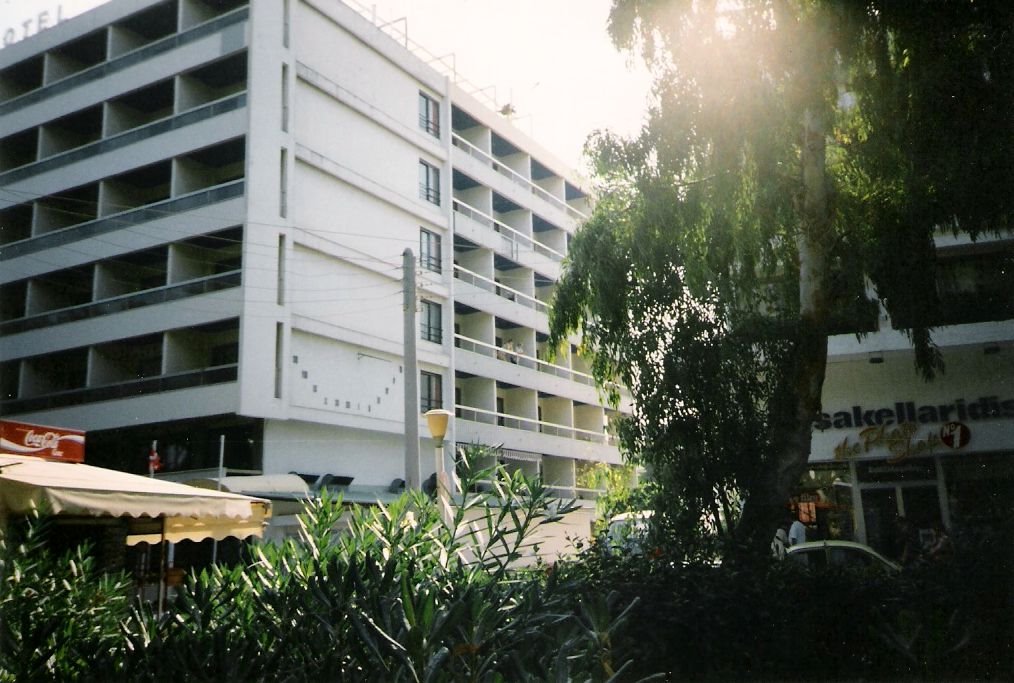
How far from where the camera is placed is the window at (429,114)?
109 feet

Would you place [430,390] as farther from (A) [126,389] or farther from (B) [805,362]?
(B) [805,362]

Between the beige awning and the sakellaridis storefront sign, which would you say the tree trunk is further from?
the sakellaridis storefront sign

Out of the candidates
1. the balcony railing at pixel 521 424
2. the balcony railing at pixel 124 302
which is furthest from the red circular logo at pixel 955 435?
the balcony railing at pixel 124 302

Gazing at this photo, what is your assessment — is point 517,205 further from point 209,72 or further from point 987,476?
point 987,476

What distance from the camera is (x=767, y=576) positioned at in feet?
25.3

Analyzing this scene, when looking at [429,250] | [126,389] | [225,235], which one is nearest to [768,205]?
[225,235]

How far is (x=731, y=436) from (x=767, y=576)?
122 inches

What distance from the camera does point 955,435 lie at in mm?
17391

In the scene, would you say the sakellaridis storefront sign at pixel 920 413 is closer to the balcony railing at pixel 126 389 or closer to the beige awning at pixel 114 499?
the beige awning at pixel 114 499

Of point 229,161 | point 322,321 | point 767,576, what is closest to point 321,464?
point 322,321

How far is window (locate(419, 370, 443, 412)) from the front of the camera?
3123 cm

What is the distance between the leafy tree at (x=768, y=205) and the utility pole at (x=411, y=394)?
22.2ft

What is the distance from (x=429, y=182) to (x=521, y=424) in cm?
1197

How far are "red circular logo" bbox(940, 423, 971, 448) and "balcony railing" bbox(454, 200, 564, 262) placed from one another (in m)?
21.7
